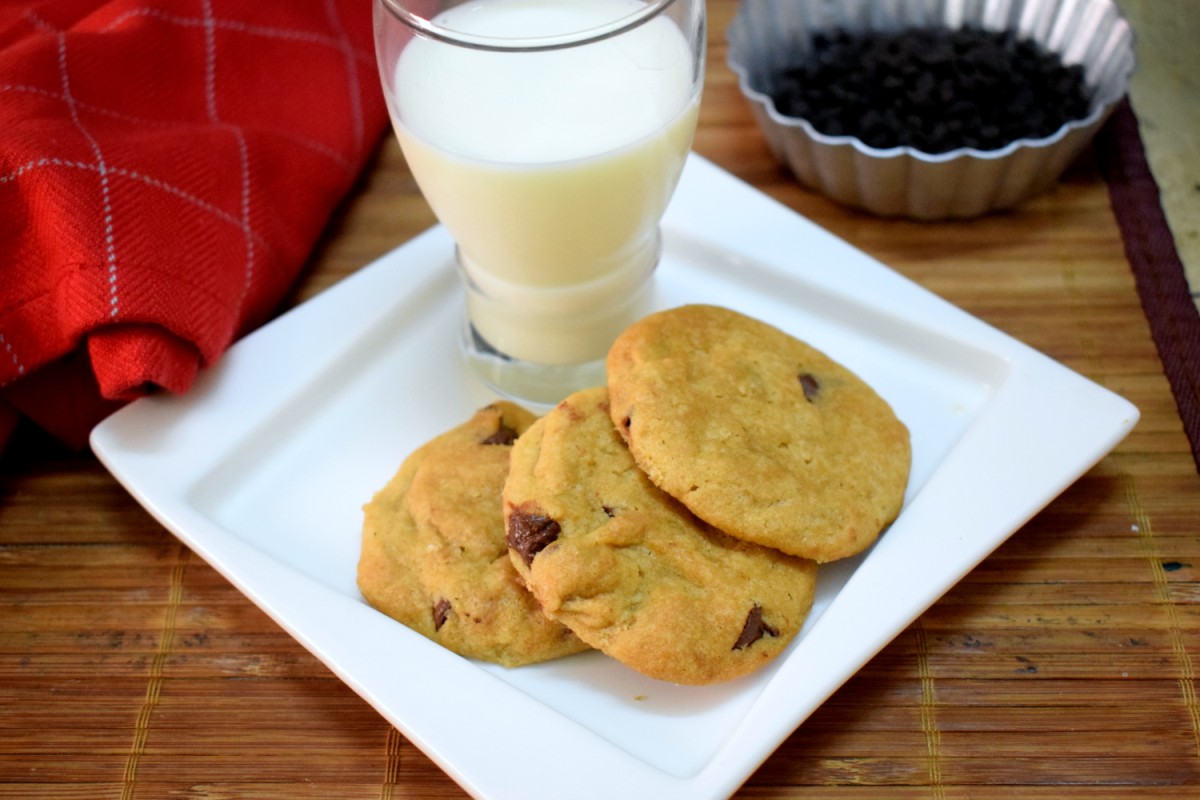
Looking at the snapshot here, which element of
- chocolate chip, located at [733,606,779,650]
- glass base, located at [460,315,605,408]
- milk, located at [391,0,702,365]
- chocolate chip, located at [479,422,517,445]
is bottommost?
glass base, located at [460,315,605,408]

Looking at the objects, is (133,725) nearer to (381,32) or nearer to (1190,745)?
(381,32)

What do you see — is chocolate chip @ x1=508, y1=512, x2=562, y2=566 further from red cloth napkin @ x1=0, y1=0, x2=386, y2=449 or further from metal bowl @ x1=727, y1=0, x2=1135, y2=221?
metal bowl @ x1=727, y1=0, x2=1135, y2=221

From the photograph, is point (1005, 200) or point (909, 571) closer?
point (909, 571)

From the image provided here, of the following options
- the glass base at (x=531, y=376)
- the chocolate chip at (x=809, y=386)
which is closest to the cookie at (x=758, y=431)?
the chocolate chip at (x=809, y=386)

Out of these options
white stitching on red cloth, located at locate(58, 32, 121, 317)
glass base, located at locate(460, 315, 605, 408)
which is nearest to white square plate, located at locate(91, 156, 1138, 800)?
glass base, located at locate(460, 315, 605, 408)

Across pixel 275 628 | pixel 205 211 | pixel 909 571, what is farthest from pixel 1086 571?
pixel 205 211

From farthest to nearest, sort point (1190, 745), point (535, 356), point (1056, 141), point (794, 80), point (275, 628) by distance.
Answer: point (794, 80), point (1056, 141), point (535, 356), point (275, 628), point (1190, 745)

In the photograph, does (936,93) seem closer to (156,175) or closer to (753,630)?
(753,630)
